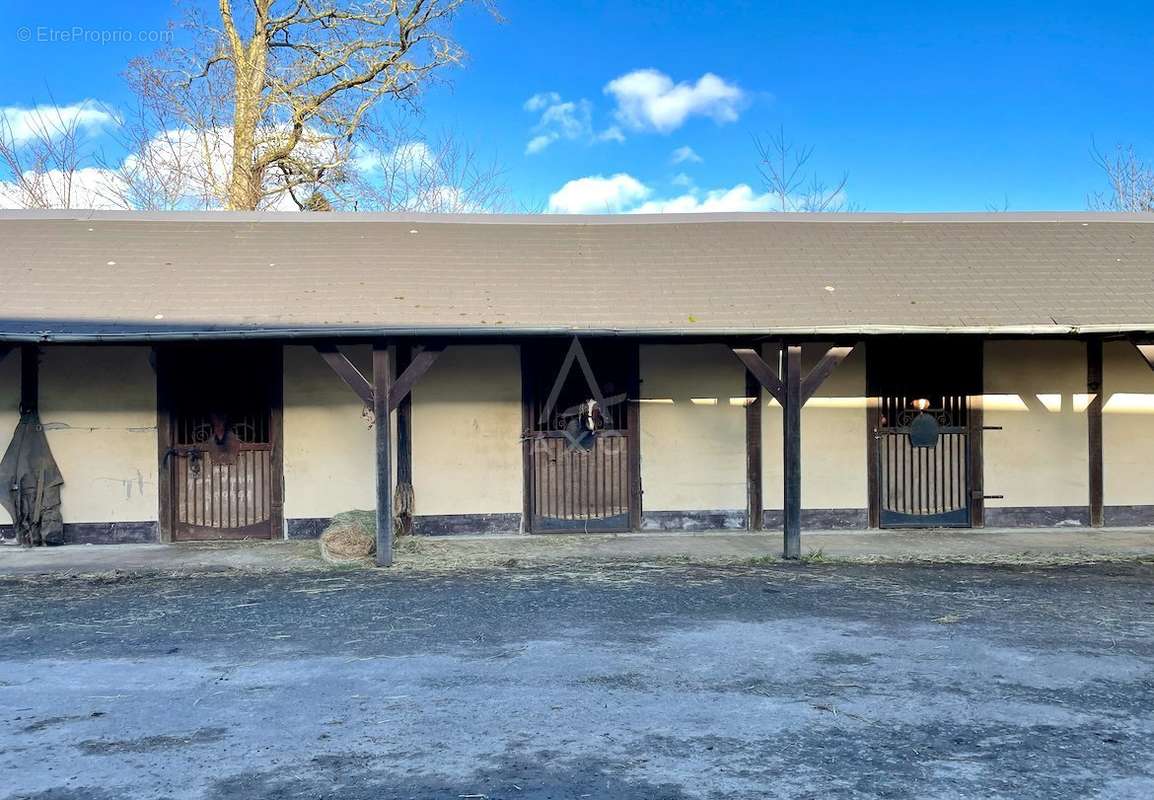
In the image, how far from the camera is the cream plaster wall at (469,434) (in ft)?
29.5

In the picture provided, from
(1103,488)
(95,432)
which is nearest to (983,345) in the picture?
(1103,488)

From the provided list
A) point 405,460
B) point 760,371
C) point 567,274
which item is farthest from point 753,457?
point 405,460

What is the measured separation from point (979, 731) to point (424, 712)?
97.7 inches

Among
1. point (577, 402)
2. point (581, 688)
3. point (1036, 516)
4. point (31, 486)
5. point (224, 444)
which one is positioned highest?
point (577, 402)

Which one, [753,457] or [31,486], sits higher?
[753,457]

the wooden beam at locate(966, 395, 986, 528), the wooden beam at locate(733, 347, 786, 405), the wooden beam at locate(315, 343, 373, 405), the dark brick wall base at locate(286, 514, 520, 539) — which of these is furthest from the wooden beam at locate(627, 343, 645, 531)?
the wooden beam at locate(966, 395, 986, 528)

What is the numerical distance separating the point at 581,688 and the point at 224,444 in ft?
19.2

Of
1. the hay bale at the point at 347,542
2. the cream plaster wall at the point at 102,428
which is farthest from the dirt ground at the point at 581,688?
the cream plaster wall at the point at 102,428

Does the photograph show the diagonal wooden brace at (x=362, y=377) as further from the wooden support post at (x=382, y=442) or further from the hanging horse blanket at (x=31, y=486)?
the hanging horse blanket at (x=31, y=486)

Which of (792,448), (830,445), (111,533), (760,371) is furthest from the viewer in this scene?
(830,445)

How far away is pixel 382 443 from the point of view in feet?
24.6

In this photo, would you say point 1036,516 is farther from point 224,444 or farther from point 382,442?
point 224,444

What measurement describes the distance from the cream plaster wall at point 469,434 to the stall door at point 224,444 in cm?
151

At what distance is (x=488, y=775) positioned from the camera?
3.35 metres
